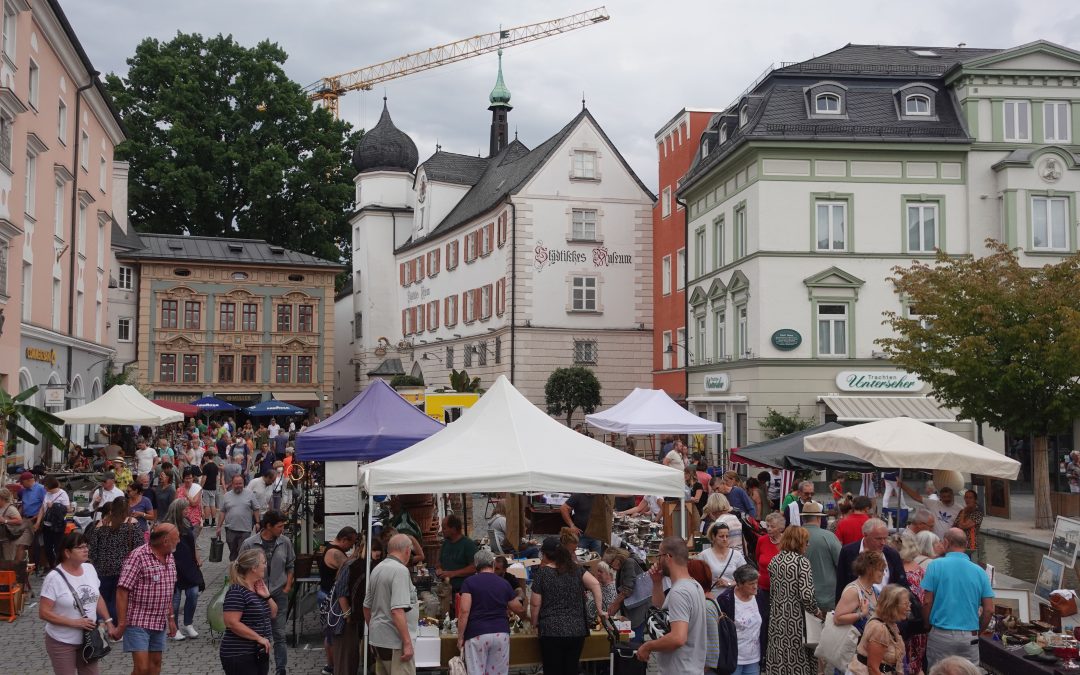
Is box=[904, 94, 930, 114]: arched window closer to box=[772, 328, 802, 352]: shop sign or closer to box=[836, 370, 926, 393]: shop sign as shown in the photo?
box=[772, 328, 802, 352]: shop sign

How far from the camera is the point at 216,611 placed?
1078 cm

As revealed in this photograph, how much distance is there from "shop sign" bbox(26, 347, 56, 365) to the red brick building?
792 inches

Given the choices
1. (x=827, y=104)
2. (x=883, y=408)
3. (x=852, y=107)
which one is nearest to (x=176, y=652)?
(x=883, y=408)

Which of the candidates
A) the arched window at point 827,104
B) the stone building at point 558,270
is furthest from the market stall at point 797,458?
the stone building at point 558,270

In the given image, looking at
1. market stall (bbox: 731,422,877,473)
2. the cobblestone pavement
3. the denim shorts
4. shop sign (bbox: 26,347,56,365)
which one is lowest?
the cobblestone pavement

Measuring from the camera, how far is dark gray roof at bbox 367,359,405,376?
Result: 181 ft

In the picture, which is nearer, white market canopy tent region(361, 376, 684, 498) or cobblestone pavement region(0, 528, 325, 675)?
white market canopy tent region(361, 376, 684, 498)


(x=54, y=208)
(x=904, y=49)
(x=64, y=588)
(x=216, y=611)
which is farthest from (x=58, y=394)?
(x=904, y=49)

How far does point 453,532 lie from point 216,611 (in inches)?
97.6

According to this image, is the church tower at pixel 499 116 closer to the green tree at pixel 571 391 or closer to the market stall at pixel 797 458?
the green tree at pixel 571 391

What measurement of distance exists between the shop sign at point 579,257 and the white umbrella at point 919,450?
105ft

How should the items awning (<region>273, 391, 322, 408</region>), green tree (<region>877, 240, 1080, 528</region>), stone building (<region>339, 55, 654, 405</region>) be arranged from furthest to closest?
1. awning (<region>273, 391, 322, 408</region>)
2. stone building (<region>339, 55, 654, 405</region>)
3. green tree (<region>877, 240, 1080, 528</region>)

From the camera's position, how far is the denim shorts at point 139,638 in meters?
8.38

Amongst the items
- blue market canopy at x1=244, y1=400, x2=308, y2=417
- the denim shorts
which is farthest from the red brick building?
the denim shorts
